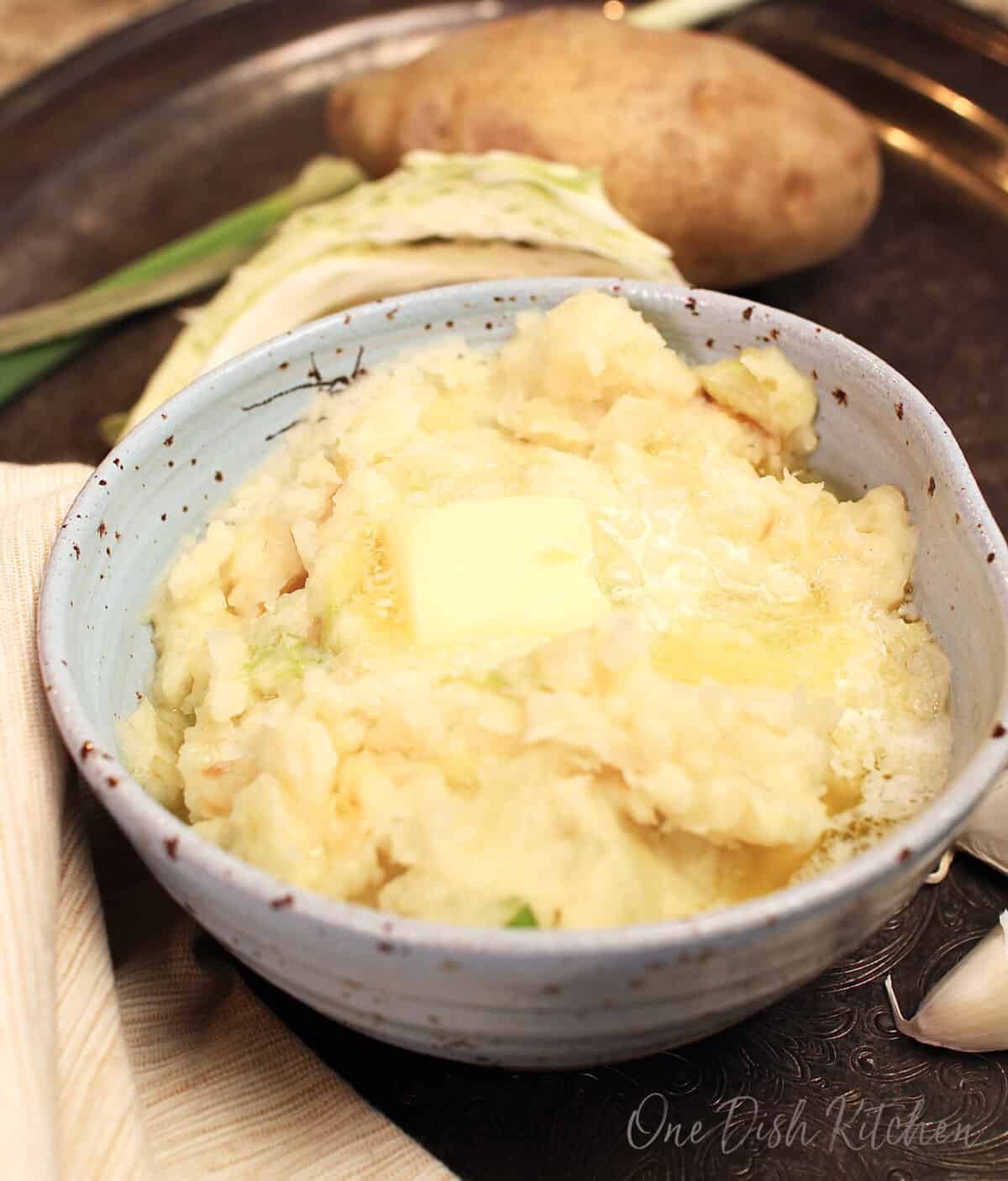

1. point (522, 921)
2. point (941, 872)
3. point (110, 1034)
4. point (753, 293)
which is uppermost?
point (522, 921)

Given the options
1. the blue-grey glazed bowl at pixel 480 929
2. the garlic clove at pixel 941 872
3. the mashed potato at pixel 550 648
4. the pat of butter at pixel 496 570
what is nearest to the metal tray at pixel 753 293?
the garlic clove at pixel 941 872

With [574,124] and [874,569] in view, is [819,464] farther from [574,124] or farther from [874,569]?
[574,124]

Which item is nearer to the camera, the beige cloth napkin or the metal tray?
the beige cloth napkin

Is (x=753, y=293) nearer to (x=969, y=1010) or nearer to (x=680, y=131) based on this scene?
(x=680, y=131)

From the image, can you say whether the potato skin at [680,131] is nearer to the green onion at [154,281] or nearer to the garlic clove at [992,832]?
the green onion at [154,281]

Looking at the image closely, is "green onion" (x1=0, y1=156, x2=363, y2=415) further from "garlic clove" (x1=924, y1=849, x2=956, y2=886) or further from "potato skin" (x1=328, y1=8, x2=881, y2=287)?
"garlic clove" (x1=924, y1=849, x2=956, y2=886)

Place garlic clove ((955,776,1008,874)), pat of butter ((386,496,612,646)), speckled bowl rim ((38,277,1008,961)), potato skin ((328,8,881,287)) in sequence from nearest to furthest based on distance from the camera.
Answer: speckled bowl rim ((38,277,1008,961)) < pat of butter ((386,496,612,646)) < garlic clove ((955,776,1008,874)) < potato skin ((328,8,881,287))

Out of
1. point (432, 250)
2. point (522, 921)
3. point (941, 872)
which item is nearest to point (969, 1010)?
point (941, 872)

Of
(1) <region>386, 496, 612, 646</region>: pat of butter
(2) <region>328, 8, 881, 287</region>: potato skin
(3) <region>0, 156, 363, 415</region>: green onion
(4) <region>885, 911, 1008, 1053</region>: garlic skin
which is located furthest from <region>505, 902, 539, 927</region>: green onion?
(3) <region>0, 156, 363, 415</region>: green onion
